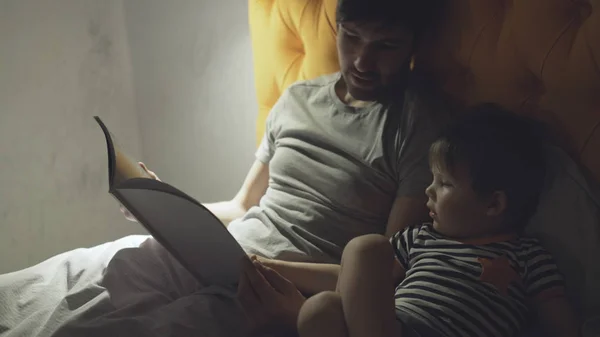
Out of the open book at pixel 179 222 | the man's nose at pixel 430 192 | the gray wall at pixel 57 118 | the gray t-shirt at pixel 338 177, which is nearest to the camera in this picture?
the open book at pixel 179 222

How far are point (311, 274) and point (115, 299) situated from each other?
34 centimetres

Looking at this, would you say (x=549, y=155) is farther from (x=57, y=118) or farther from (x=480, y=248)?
(x=57, y=118)

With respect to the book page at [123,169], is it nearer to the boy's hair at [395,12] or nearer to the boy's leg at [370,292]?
the boy's leg at [370,292]

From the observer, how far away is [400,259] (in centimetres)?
105

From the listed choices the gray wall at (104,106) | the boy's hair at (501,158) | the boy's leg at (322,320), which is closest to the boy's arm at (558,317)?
the boy's hair at (501,158)

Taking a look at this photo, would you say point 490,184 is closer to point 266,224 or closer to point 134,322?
point 266,224

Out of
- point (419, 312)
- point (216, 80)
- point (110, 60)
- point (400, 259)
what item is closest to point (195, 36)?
point (216, 80)

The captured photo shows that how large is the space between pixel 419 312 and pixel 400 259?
0.16 meters

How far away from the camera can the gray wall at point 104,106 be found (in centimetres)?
158

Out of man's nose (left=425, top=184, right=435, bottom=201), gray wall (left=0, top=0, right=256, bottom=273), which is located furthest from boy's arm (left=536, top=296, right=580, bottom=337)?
gray wall (left=0, top=0, right=256, bottom=273)

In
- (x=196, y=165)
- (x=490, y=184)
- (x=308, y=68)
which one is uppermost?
(x=308, y=68)

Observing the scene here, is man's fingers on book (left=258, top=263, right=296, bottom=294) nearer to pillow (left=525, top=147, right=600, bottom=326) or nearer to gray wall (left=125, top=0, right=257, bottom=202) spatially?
pillow (left=525, top=147, right=600, bottom=326)

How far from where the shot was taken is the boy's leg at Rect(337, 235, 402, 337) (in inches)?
31.1

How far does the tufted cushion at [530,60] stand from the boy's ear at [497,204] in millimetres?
196
